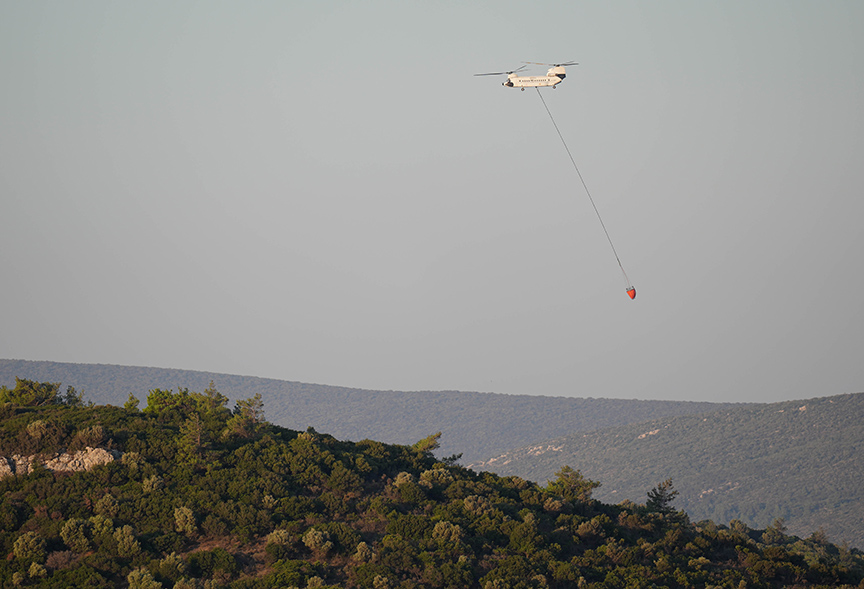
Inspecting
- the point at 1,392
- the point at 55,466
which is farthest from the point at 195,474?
the point at 1,392

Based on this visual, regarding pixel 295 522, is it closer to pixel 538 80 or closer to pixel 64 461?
pixel 64 461

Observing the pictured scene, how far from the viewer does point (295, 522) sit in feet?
144

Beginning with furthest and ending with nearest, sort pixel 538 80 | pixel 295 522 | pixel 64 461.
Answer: pixel 538 80
pixel 64 461
pixel 295 522

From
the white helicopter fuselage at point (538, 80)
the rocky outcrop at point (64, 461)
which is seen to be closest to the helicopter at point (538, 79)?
the white helicopter fuselage at point (538, 80)

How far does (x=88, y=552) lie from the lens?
132ft

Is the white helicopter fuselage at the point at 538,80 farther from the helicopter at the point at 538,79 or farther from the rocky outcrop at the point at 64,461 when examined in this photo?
the rocky outcrop at the point at 64,461

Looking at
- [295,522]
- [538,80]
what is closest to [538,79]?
[538,80]

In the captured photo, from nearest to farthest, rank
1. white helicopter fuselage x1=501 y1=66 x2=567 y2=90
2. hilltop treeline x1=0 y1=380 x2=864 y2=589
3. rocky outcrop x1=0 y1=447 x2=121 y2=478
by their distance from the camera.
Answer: hilltop treeline x1=0 y1=380 x2=864 y2=589
rocky outcrop x1=0 y1=447 x2=121 y2=478
white helicopter fuselage x1=501 y1=66 x2=567 y2=90

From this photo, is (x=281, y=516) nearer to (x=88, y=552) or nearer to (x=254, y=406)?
(x=88, y=552)

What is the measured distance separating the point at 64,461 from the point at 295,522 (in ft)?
40.0

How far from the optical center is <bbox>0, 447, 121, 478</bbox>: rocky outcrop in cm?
4597

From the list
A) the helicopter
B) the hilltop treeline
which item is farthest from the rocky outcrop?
the helicopter

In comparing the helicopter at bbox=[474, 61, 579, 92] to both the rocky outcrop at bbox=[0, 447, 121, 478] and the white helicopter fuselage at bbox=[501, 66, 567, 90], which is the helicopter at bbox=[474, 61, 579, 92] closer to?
the white helicopter fuselage at bbox=[501, 66, 567, 90]

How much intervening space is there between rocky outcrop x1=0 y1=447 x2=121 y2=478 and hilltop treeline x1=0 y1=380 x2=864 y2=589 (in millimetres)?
429
